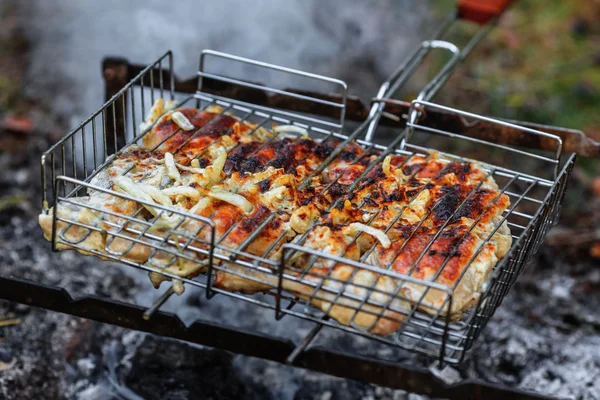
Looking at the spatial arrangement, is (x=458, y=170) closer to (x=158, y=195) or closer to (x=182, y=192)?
(x=182, y=192)

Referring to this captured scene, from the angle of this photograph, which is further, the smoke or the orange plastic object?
the smoke

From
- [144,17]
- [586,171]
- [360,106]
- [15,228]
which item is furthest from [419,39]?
[15,228]

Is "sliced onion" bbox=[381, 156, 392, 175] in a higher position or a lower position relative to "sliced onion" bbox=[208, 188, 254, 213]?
higher

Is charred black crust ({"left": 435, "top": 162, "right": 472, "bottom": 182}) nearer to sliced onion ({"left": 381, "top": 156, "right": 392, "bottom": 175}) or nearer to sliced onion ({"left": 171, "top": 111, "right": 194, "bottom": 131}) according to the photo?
sliced onion ({"left": 381, "top": 156, "right": 392, "bottom": 175})

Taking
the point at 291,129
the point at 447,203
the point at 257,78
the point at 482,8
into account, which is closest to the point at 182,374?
the point at 291,129

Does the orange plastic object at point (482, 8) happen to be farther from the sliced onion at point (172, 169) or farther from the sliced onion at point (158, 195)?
the sliced onion at point (158, 195)

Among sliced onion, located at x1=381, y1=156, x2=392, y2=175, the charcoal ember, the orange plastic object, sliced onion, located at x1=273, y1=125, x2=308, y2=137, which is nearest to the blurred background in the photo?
the charcoal ember

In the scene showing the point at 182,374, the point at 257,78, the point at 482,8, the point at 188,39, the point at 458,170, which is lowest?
the point at 182,374

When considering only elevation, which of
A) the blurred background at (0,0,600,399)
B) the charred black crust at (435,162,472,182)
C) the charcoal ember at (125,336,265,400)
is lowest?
the charcoal ember at (125,336,265,400)
